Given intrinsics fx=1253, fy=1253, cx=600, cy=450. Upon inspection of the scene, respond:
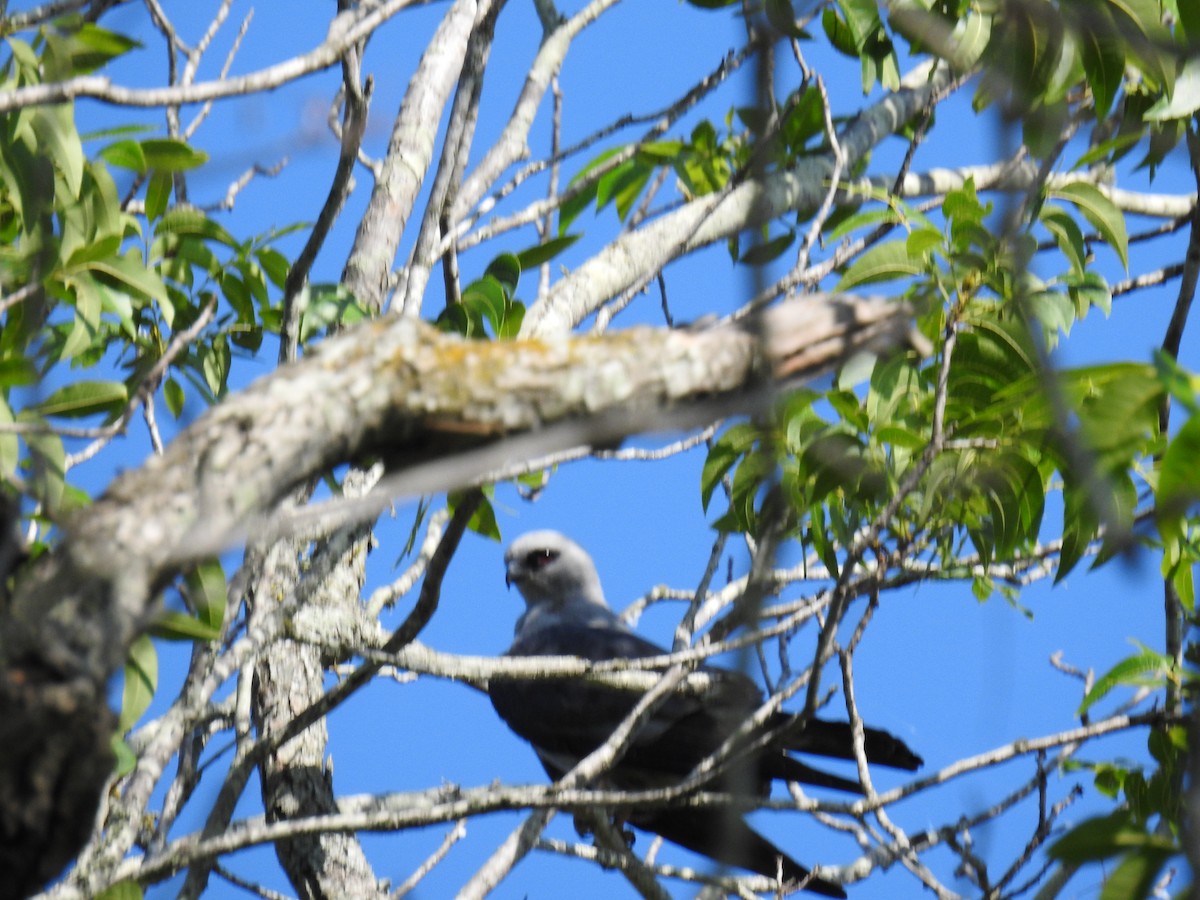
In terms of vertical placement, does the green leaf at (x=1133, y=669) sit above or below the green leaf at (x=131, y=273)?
below

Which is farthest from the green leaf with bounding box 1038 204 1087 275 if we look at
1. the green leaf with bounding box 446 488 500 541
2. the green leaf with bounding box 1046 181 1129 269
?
the green leaf with bounding box 446 488 500 541

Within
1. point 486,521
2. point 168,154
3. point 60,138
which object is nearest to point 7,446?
point 60,138

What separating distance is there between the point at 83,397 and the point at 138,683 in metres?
0.66

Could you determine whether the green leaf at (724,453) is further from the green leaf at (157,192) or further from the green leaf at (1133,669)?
the green leaf at (157,192)

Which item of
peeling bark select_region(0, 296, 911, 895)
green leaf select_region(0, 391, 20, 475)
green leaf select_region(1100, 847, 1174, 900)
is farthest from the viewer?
green leaf select_region(0, 391, 20, 475)

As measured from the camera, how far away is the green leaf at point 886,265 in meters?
2.99

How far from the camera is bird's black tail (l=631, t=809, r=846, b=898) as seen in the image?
4.11 m

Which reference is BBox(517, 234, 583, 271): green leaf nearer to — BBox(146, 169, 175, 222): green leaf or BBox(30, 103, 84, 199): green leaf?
BBox(146, 169, 175, 222): green leaf

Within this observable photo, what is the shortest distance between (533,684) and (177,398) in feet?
8.18

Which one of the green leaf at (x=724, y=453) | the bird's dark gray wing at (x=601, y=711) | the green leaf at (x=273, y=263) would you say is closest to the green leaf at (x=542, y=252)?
the green leaf at (x=273, y=263)

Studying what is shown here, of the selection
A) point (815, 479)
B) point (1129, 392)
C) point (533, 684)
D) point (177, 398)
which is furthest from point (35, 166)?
point (533, 684)

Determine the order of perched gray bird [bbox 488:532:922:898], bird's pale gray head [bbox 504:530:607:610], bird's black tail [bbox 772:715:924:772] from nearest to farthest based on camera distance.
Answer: bird's black tail [bbox 772:715:924:772]
perched gray bird [bbox 488:532:922:898]
bird's pale gray head [bbox 504:530:607:610]

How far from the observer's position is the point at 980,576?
3504mm

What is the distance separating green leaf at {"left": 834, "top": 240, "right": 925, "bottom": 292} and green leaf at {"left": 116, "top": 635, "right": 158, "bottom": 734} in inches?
69.9
